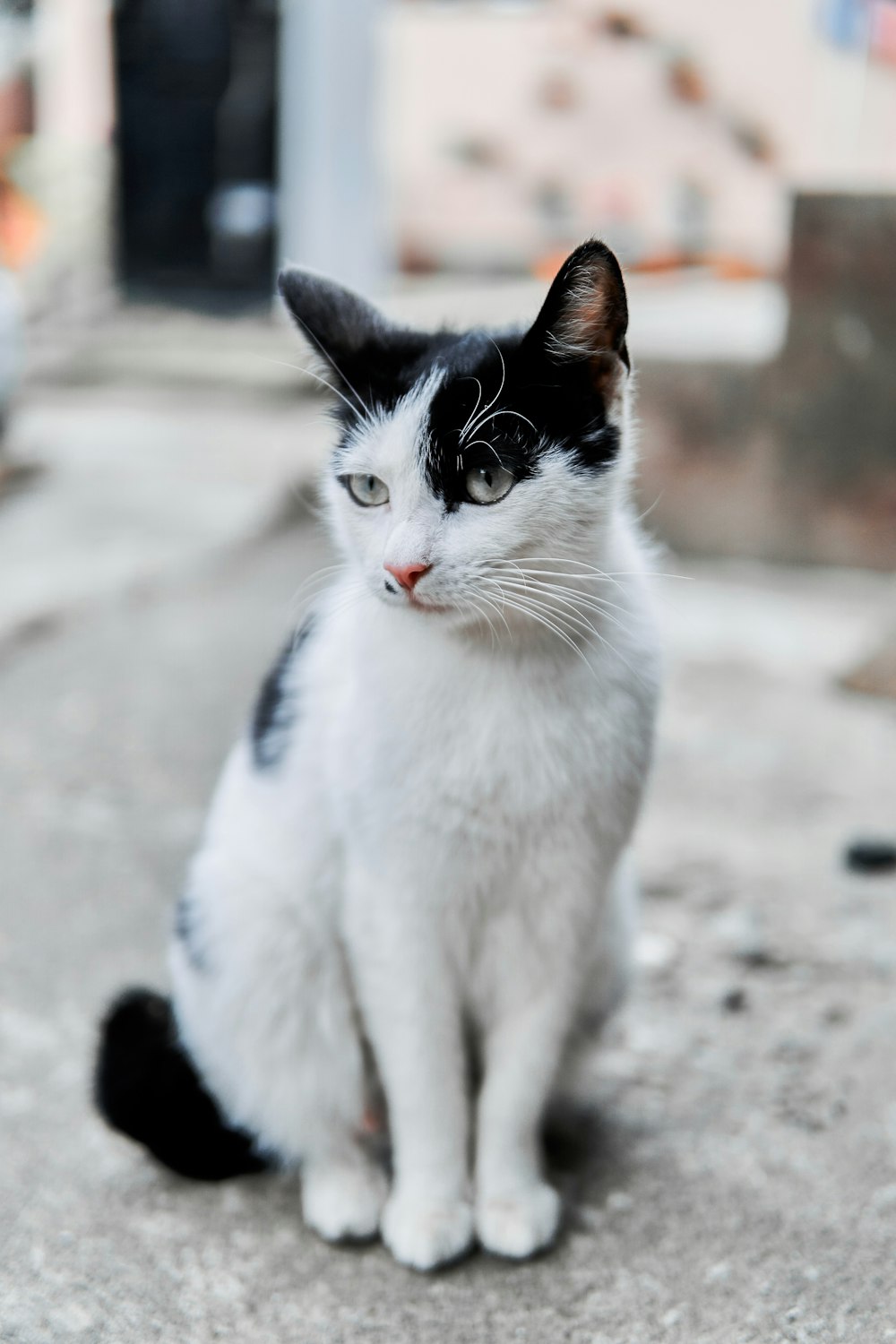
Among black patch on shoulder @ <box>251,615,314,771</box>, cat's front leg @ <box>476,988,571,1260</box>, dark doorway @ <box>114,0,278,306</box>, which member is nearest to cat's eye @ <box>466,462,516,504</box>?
black patch on shoulder @ <box>251,615,314,771</box>

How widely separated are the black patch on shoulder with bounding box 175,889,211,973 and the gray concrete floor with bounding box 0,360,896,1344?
330 mm

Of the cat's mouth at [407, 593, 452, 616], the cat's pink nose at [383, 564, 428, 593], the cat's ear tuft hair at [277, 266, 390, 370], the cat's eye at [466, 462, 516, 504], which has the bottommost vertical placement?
the cat's mouth at [407, 593, 452, 616]

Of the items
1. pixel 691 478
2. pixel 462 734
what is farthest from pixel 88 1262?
pixel 691 478

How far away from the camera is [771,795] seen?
2824mm

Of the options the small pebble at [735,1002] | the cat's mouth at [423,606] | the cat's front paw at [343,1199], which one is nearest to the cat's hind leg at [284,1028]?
the cat's front paw at [343,1199]

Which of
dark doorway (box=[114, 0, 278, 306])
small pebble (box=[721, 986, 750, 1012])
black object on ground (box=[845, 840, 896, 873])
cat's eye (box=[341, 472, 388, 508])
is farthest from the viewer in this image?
dark doorway (box=[114, 0, 278, 306])

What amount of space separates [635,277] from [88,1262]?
5.33 metres

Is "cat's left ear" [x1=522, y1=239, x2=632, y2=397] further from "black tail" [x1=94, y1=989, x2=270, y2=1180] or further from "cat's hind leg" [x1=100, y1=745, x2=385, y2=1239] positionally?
"black tail" [x1=94, y1=989, x2=270, y2=1180]

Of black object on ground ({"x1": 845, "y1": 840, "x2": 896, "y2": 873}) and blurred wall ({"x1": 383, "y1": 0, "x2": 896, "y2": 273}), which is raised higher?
blurred wall ({"x1": 383, "y1": 0, "x2": 896, "y2": 273})

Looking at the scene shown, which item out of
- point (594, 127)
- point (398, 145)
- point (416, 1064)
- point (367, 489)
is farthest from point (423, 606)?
point (398, 145)

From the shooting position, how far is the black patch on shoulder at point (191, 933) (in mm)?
1599

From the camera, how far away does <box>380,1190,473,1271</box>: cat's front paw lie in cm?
153

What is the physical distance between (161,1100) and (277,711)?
0.54m

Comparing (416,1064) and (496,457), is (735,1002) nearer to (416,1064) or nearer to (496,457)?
(416,1064)
